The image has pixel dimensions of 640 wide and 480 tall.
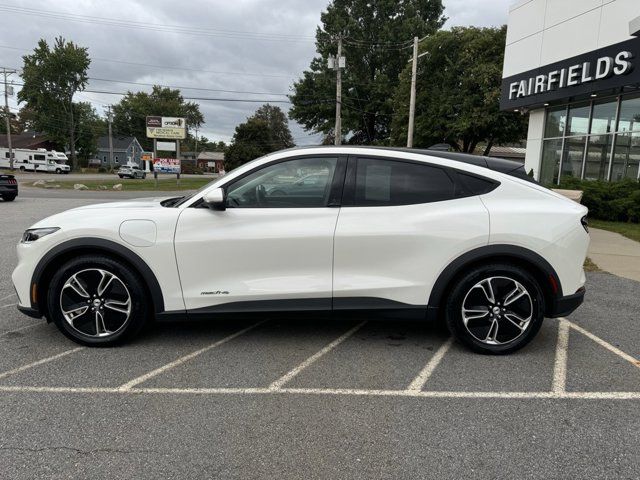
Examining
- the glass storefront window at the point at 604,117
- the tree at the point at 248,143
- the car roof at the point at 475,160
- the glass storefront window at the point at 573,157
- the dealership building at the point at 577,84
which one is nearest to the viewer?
the car roof at the point at 475,160

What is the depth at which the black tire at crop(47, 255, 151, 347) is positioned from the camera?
379 cm

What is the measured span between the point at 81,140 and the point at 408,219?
8130 centimetres

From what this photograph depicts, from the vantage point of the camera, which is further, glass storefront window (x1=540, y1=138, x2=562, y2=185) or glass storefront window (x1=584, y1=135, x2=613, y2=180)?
glass storefront window (x1=540, y1=138, x2=562, y2=185)

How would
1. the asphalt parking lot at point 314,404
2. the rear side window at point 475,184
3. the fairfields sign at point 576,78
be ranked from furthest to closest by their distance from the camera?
1. the fairfields sign at point 576,78
2. the rear side window at point 475,184
3. the asphalt parking lot at point 314,404

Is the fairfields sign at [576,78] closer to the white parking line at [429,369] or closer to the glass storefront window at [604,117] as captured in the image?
the glass storefront window at [604,117]

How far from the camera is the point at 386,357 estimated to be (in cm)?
388

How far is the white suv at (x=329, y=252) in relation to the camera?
3.75 metres

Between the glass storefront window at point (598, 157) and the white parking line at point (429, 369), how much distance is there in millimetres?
13785

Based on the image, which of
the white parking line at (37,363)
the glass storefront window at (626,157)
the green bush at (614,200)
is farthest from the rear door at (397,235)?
the glass storefront window at (626,157)

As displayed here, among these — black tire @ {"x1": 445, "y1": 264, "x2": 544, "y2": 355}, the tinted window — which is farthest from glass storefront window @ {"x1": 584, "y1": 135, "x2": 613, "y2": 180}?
the tinted window

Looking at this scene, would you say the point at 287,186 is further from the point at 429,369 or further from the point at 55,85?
the point at 55,85

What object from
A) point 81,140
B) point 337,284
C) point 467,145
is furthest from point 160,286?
point 81,140

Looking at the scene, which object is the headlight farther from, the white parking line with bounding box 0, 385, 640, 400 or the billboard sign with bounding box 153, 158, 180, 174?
the billboard sign with bounding box 153, 158, 180, 174

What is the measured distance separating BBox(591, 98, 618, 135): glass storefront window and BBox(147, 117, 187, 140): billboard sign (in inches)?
1341
